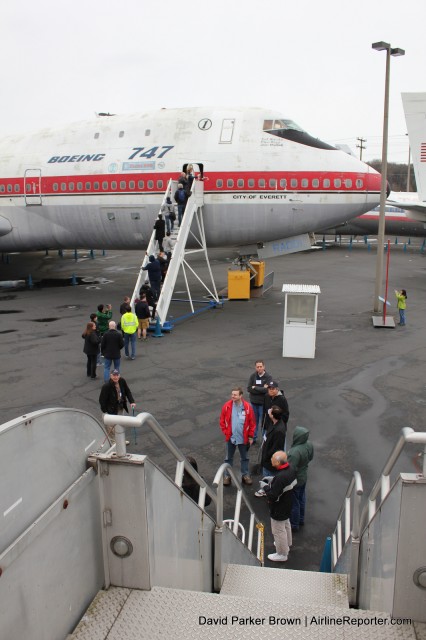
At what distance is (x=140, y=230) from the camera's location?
62.8 ft

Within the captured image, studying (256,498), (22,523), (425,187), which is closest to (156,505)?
(22,523)

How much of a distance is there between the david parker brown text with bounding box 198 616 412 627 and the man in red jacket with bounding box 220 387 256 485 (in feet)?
15.2

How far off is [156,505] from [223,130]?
54.5 ft

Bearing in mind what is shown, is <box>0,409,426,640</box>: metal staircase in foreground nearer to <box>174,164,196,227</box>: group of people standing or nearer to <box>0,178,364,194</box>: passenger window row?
<box>174,164,196,227</box>: group of people standing

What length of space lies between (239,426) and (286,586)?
310 centimetres

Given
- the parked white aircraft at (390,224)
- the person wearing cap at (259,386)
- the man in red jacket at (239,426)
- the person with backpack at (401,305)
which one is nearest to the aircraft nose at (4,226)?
the person with backpack at (401,305)

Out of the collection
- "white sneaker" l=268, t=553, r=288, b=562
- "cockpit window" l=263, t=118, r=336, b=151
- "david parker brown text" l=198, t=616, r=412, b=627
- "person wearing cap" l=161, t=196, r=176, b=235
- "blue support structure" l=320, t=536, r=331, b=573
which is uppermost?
"cockpit window" l=263, t=118, r=336, b=151

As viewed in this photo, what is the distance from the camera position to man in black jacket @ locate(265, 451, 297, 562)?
6.04 metres

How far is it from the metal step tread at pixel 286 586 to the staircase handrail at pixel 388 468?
763 millimetres

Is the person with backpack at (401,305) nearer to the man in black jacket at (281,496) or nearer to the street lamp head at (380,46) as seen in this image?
the street lamp head at (380,46)

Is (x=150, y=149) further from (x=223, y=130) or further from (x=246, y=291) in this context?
(x=246, y=291)

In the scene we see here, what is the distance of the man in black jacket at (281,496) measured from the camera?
6.04 metres

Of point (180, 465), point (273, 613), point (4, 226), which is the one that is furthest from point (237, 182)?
point (273, 613)

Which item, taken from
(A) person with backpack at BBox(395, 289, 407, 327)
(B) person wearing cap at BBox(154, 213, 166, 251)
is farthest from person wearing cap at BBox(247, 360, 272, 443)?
(B) person wearing cap at BBox(154, 213, 166, 251)
